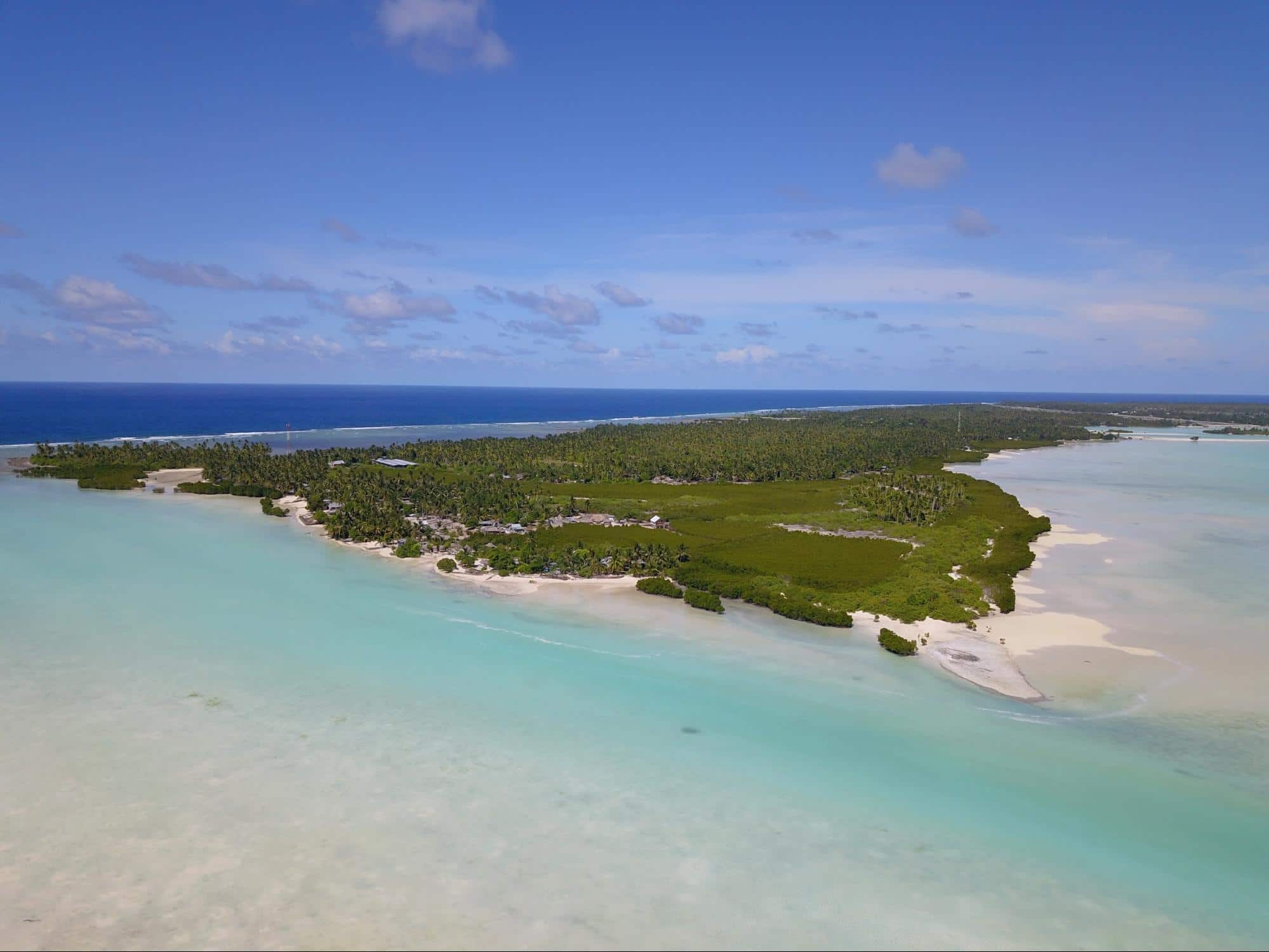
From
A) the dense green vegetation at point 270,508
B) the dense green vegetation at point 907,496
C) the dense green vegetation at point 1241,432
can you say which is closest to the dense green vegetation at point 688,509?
the dense green vegetation at point 907,496

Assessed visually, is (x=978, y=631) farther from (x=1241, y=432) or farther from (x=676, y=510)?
(x=1241, y=432)

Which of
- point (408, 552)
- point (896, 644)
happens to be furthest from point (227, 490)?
point (896, 644)

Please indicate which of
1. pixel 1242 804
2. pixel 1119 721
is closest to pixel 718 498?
pixel 1119 721

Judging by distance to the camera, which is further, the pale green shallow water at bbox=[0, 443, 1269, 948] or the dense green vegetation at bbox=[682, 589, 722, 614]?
the dense green vegetation at bbox=[682, 589, 722, 614]

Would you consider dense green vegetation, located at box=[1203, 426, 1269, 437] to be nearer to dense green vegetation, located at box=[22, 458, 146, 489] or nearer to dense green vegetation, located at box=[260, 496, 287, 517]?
dense green vegetation, located at box=[260, 496, 287, 517]

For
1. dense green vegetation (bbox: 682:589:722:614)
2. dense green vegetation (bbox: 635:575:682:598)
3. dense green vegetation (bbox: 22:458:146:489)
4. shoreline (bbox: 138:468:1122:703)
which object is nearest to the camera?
shoreline (bbox: 138:468:1122:703)

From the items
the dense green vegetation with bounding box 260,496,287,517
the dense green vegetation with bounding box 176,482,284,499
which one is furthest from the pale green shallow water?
the dense green vegetation with bounding box 176,482,284,499
